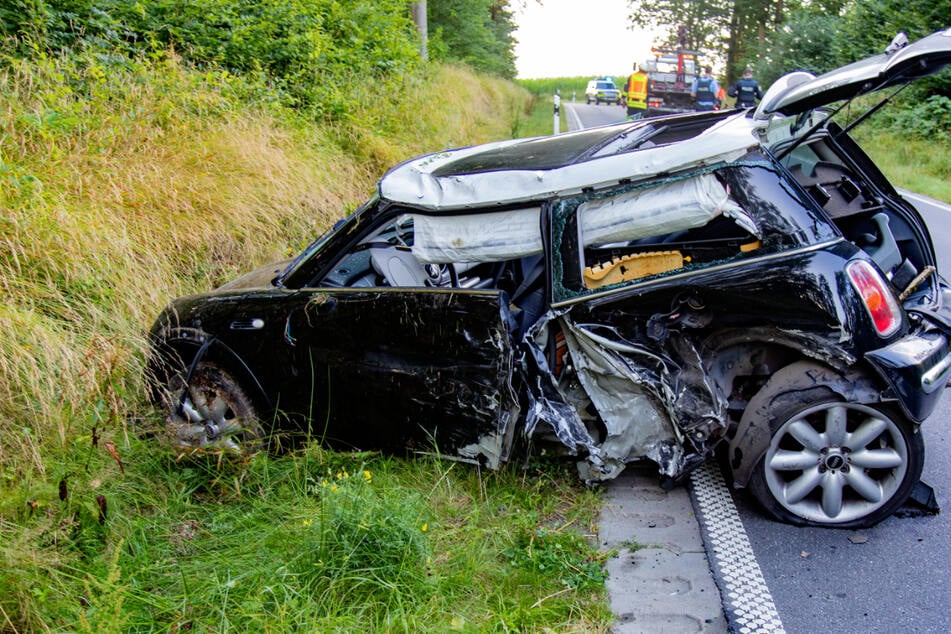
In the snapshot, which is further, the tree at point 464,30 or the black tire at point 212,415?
the tree at point 464,30

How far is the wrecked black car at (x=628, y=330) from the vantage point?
10.4 ft

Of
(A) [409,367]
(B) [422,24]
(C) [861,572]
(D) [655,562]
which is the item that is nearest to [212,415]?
(A) [409,367]

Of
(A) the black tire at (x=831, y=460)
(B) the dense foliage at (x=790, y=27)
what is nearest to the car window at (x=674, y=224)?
(A) the black tire at (x=831, y=460)

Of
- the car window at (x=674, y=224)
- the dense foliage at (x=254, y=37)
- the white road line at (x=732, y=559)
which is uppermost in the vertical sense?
the dense foliage at (x=254, y=37)

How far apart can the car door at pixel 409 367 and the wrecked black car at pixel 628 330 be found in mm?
11

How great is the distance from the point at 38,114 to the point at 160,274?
1.66 meters

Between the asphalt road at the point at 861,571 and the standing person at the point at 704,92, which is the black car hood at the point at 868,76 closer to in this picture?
the asphalt road at the point at 861,571

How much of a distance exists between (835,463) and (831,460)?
0.07ft

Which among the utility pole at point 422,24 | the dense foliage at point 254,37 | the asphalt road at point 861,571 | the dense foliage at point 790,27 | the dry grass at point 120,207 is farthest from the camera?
the dense foliage at point 790,27

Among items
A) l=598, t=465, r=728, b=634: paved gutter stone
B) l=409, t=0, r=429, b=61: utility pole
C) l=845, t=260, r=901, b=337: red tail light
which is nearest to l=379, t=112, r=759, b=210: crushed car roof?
l=845, t=260, r=901, b=337: red tail light

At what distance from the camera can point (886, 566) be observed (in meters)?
3.08

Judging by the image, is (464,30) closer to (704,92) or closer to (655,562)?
(704,92)

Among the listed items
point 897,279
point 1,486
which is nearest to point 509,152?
point 897,279

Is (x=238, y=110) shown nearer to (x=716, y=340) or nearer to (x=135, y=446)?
(x=135, y=446)
